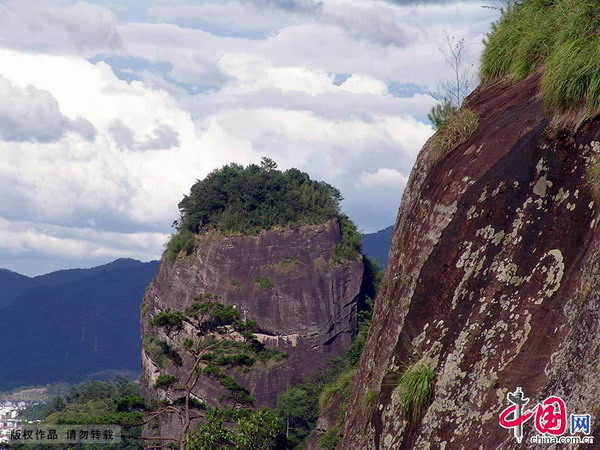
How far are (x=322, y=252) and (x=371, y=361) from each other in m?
86.3

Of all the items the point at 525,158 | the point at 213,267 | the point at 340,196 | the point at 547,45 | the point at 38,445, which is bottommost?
the point at 38,445

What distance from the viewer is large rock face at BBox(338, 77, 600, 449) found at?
273 inches

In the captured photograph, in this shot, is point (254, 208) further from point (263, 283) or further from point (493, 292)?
point (493, 292)

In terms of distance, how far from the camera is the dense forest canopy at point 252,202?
95.6m

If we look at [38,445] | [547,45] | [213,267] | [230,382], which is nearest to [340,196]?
[213,267]

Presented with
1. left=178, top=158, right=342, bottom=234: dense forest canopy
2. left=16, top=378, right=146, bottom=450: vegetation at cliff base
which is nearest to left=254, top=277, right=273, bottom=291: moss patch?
left=178, top=158, right=342, bottom=234: dense forest canopy

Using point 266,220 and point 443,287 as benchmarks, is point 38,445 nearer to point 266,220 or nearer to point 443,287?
point 266,220

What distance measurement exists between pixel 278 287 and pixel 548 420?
8700cm

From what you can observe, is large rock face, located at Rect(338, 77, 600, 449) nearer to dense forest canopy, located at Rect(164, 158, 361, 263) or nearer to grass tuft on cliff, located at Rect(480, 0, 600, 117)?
grass tuft on cliff, located at Rect(480, 0, 600, 117)

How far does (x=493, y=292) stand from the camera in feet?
25.3

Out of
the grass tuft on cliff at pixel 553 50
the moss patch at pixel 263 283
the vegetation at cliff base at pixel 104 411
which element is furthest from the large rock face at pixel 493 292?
the moss patch at pixel 263 283

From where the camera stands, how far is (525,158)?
8469 millimetres

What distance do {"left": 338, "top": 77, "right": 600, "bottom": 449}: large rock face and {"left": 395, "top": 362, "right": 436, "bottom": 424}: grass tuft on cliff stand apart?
3.0 inches

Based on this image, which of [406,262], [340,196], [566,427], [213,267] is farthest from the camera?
[340,196]
